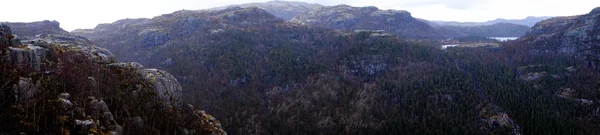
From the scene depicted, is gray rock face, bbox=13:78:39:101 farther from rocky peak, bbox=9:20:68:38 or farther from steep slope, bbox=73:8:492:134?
rocky peak, bbox=9:20:68:38

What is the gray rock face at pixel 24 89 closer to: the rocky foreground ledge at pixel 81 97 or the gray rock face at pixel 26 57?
the rocky foreground ledge at pixel 81 97

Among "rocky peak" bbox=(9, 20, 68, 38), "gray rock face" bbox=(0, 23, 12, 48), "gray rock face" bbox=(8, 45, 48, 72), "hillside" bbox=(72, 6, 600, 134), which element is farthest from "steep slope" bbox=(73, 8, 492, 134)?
"gray rock face" bbox=(8, 45, 48, 72)

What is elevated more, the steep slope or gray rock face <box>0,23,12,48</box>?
gray rock face <box>0,23,12,48</box>

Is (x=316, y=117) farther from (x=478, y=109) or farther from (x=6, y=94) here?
(x=6, y=94)

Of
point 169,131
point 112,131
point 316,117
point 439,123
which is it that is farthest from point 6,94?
point 439,123

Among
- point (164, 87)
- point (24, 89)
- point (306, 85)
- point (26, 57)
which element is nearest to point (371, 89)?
point (306, 85)

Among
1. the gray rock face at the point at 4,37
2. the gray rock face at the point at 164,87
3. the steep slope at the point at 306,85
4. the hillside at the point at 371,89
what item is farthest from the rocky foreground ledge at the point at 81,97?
the steep slope at the point at 306,85

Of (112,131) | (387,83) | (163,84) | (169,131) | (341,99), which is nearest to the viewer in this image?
Answer: (112,131)
